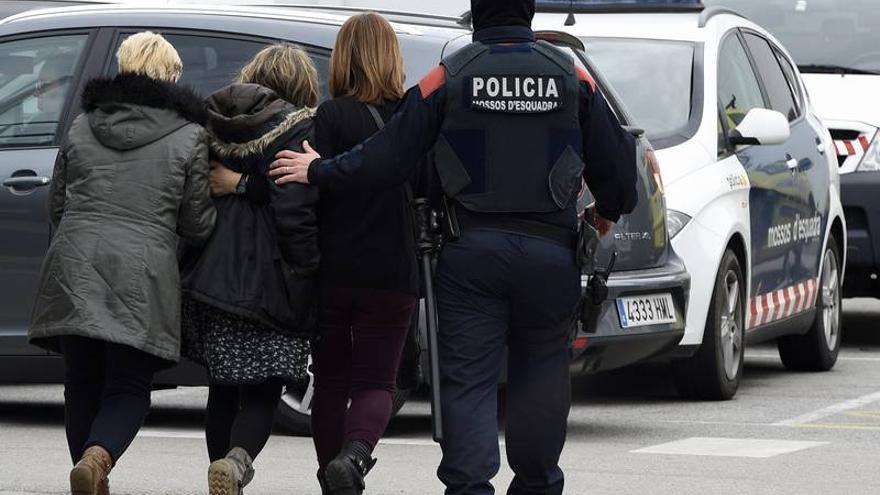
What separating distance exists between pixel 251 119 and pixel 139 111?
1.16 feet

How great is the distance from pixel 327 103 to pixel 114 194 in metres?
0.69

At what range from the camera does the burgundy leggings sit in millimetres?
6617

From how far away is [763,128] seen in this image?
1041cm

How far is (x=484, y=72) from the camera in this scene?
5840 mm

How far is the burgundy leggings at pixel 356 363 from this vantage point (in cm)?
662

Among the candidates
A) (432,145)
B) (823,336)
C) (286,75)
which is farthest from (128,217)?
(823,336)

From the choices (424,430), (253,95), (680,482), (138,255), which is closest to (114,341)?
(138,255)

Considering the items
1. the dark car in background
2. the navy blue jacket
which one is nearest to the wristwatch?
the navy blue jacket

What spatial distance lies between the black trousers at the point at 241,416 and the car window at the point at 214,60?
2155 mm

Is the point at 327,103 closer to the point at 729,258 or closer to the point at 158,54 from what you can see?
the point at 158,54

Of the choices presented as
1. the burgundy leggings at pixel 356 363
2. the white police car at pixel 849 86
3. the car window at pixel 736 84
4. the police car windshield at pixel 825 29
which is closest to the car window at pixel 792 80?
the car window at pixel 736 84

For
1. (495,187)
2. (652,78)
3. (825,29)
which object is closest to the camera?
(495,187)

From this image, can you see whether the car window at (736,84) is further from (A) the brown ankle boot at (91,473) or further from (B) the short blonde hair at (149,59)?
(A) the brown ankle boot at (91,473)

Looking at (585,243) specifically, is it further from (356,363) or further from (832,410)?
(832,410)
